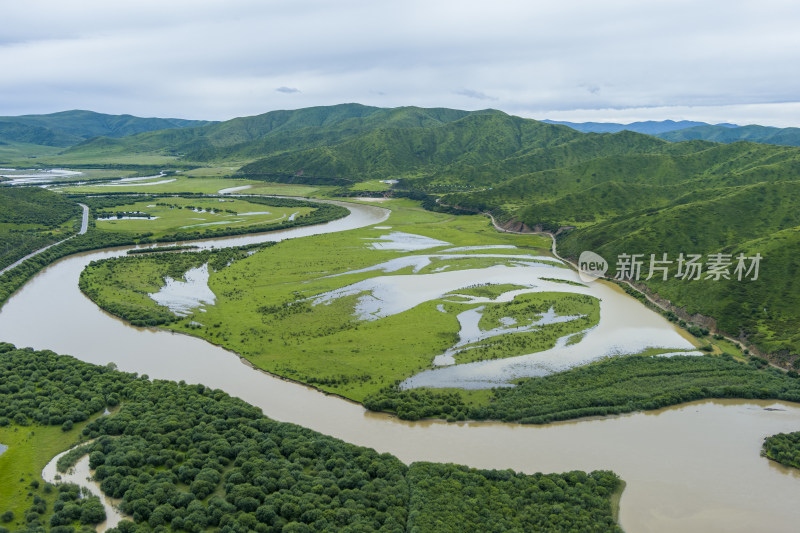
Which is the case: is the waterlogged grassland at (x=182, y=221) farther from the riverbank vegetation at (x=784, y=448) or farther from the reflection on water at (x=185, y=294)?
the riverbank vegetation at (x=784, y=448)

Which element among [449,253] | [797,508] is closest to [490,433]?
[797,508]

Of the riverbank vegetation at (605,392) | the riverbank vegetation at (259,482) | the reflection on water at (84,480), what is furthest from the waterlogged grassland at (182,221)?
the riverbank vegetation at (605,392)

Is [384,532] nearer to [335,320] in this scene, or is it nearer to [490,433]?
[490,433]

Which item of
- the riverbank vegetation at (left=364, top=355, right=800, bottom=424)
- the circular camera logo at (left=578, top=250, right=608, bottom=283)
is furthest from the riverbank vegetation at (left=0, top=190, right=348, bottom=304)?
the circular camera logo at (left=578, top=250, right=608, bottom=283)

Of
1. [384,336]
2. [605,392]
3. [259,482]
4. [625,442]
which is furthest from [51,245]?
[625,442]

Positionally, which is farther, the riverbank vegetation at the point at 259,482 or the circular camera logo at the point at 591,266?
the circular camera logo at the point at 591,266

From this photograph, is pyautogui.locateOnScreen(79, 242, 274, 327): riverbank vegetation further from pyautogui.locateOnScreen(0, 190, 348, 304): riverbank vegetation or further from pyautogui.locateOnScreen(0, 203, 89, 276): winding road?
pyautogui.locateOnScreen(0, 203, 89, 276): winding road

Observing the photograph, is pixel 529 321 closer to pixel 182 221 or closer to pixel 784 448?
pixel 784 448
